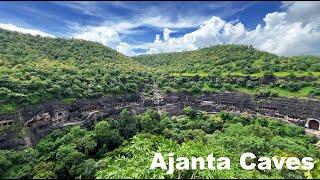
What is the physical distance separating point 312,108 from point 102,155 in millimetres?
20830

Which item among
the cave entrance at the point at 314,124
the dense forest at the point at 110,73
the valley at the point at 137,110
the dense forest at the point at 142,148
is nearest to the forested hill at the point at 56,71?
the dense forest at the point at 110,73

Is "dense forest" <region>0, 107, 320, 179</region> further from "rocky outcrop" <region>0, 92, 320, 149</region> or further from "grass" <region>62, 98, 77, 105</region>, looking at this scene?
"grass" <region>62, 98, 77, 105</region>

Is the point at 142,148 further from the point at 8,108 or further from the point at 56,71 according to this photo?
the point at 56,71

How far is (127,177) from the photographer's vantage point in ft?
64.0

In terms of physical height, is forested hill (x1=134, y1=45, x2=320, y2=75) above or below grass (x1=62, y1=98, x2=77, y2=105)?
above

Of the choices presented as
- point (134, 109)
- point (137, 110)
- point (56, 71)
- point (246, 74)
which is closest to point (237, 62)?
point (246, 74)

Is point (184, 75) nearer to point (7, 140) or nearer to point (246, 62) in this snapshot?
point (246, 62)

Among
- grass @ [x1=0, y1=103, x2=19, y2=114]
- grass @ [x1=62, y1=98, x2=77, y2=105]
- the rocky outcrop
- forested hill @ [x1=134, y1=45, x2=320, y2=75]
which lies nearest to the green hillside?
forested hill @ [x1=134, y1=45, x2=320, y2=75]

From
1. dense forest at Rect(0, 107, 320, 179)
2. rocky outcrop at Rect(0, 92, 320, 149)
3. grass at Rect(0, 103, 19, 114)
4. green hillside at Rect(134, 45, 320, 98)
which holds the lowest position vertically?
dense forest at Rect(0, 107, 320, 179)

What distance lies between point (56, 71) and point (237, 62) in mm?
25920

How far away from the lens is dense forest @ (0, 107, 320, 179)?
20.4m

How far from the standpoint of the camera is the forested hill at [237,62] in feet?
143

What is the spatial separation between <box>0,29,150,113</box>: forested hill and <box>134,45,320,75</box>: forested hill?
9806 millimetres

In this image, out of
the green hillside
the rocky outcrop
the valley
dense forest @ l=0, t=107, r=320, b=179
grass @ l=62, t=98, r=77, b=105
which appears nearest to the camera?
dense forest @ l=0, t=107, r=320, b=179
